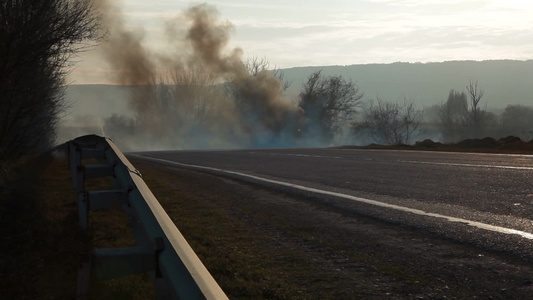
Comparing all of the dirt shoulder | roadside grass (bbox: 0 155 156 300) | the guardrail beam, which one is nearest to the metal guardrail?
the guardrail beam

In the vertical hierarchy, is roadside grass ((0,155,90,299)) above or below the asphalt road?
below

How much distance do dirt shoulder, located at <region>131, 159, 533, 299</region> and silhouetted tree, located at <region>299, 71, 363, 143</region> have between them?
74.6m

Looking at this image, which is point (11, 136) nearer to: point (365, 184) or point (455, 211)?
point (365, 184)

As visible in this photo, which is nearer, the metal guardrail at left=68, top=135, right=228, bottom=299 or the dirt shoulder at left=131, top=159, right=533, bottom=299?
the metal guardrail at left=68, top=135, right=228, bottom=299

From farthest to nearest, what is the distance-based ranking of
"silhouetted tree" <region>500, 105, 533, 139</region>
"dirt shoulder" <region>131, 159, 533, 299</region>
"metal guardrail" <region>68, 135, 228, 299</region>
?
"silhouetted tree" <region>500, 105, 533, 139</region>, "dirt shoulder" <region>131, 159, 533, 299</region>, "metal guardrail" <region>68, 135, 228, 299</region>

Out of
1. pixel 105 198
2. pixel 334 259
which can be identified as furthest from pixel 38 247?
pixel 334 259

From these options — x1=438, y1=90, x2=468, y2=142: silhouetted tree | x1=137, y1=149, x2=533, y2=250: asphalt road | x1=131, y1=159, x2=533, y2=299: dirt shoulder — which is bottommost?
x1=131, y1=159, x2=533, y2=299: dirt shoulder

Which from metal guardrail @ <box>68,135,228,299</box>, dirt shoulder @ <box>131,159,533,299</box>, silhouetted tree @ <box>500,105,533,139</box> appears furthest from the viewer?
silhouetted tree @ <box>500,105,533,139</box>

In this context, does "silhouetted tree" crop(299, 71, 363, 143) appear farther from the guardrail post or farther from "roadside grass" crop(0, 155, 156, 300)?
the guardrail post

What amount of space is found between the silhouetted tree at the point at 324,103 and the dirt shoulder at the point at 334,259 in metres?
74.6

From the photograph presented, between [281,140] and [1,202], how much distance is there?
222 ft

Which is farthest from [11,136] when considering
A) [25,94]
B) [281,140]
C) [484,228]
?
[281,140]

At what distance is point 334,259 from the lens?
4.95 meters

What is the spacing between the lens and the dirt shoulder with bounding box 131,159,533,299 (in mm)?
3988
